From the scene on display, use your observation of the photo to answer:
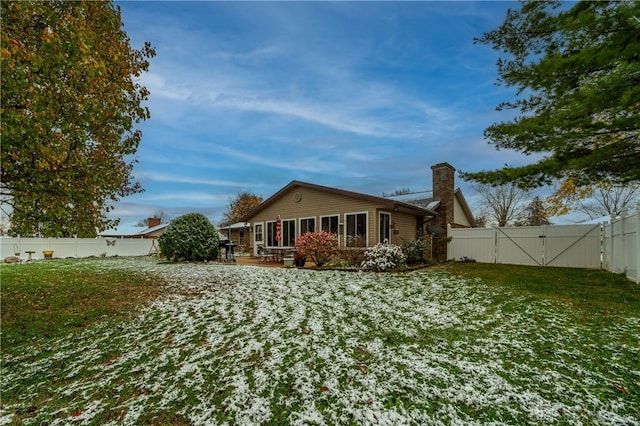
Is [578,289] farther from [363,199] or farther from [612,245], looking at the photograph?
[363,199]

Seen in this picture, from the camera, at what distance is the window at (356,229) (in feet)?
43.3

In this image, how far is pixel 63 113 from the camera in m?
4.81

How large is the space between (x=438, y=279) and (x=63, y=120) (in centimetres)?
914

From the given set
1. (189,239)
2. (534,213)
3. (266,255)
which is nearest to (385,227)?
(266,255)

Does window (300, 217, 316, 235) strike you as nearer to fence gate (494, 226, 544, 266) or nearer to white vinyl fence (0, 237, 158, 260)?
fence gate (494, 226, 544, 266)

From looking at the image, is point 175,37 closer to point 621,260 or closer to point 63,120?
point 63,120

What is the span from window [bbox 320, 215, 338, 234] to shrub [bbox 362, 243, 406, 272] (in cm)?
358

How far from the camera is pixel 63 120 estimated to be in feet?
15.5

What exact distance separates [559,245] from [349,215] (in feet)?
27.8

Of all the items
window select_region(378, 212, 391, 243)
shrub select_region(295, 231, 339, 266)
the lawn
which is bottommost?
the lawn

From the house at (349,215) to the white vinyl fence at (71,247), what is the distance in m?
10.6

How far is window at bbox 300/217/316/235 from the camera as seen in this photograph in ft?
50.0

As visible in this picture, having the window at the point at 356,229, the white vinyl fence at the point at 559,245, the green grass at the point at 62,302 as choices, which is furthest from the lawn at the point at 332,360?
the window at the point at 356,229

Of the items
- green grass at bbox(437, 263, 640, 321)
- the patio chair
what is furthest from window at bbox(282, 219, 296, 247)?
green grass at bbox(437, 263, 640, 321)
